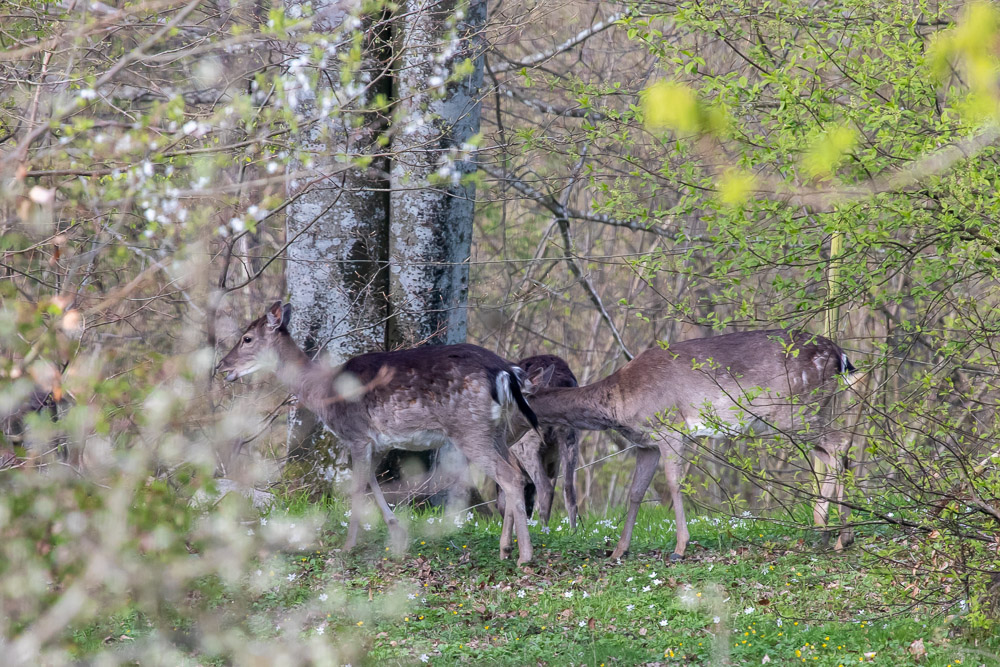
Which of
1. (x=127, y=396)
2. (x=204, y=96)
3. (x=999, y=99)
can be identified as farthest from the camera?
(x=204, y=96)

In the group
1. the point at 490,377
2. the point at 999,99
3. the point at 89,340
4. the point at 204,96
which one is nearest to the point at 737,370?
the point at 490,377

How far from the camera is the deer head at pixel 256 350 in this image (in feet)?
34.0

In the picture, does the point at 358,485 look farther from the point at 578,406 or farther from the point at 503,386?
the point at 578,406

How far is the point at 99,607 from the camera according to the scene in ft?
13.9

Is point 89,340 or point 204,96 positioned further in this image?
point 204,96

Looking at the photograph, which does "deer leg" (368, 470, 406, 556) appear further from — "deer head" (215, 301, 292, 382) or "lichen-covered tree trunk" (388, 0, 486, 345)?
"lichen-covered tree trunk" (388, 0, 486, 345)

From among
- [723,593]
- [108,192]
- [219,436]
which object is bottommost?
[723,593]

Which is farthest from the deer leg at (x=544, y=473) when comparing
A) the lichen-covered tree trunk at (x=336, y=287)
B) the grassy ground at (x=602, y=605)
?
the lichen-covered tree trunk at (x=336, y=287)

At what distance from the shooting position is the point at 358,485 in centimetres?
949

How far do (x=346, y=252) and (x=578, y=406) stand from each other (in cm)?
292

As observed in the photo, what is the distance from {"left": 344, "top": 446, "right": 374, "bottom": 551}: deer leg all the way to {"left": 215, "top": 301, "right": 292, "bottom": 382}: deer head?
1475 millimetres

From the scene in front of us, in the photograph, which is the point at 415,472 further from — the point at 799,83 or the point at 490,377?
the point at 799,83

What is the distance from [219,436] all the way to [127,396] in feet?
1.88

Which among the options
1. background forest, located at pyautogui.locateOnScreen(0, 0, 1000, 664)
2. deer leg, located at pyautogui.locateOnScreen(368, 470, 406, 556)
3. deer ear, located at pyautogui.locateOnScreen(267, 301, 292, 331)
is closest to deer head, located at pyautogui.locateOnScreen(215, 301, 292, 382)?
deer ear, located at pyautogui.locateOnScreen(267, 301, 292, 331)
